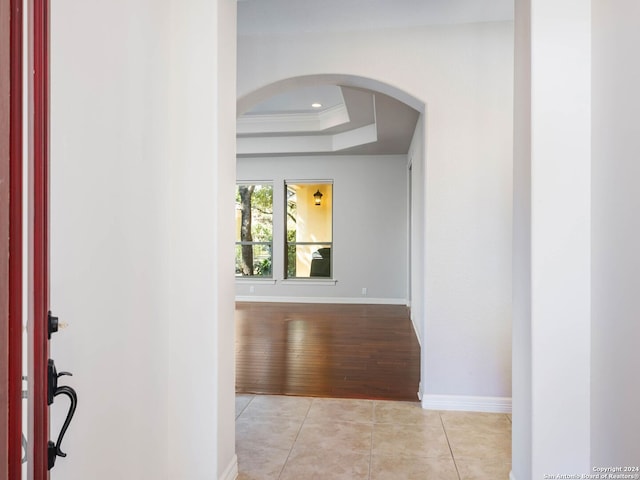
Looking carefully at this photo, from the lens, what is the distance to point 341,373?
3.97 metres

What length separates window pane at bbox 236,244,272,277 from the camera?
8570 mm

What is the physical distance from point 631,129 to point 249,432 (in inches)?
101

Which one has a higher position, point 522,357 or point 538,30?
point 538,30

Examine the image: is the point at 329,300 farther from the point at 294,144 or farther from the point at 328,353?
the point at 328,353

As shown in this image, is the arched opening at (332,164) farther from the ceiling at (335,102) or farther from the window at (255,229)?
the window at (255,229)

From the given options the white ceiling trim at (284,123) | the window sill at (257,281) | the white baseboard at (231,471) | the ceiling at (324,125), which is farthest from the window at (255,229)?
the white baseboard at (231,471)

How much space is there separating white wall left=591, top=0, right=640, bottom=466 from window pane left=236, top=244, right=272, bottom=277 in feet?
23.5

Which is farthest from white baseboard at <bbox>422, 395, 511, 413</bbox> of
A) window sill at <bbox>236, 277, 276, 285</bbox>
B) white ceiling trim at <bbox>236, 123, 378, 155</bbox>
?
window sill at <bbox>236, 277, 276, 285</bbox>

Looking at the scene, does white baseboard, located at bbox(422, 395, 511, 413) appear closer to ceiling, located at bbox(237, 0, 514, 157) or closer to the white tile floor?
the white tile floor

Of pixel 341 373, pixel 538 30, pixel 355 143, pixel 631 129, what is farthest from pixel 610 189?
pixel 355 143

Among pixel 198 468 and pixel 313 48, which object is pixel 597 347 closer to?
pixel 198 468

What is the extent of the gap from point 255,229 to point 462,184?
19.5ft

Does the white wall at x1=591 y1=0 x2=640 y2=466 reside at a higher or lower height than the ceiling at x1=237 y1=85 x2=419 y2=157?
lower

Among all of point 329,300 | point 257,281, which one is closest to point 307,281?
point 329,300
